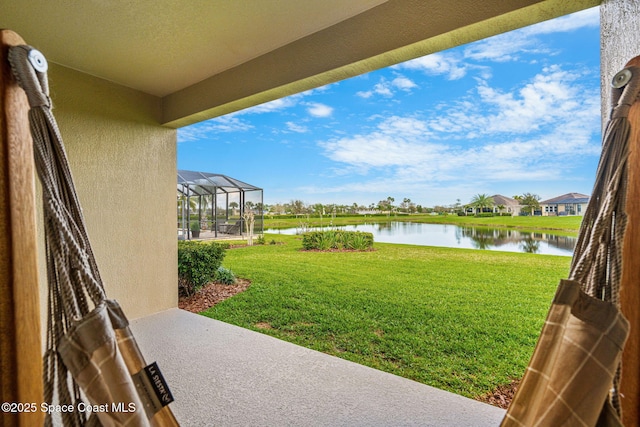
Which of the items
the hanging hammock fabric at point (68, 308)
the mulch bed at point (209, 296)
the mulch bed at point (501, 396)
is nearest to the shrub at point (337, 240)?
the mulch bed at point (209, 296)

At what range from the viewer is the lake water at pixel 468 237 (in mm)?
4113

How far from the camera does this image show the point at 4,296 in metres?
0.56

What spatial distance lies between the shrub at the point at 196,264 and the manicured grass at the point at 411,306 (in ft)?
1.39

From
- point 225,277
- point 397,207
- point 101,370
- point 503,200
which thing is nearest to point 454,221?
point 503,200

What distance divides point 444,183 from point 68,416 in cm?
521

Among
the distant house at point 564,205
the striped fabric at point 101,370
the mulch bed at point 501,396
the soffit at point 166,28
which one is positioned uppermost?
the soffit at point 166,28

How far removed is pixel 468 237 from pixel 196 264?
13.6 feet

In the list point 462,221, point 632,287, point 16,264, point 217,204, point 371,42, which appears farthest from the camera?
point 217,204

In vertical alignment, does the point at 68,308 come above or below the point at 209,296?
above

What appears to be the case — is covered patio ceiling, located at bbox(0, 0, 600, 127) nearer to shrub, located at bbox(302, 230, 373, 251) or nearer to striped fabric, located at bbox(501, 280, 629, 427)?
striped fabric, located at bbox(501, 280, 629, 427)

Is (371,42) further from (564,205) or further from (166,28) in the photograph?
(564,205)

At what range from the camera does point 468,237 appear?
5035mm

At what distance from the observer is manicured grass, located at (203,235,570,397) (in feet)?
8.80

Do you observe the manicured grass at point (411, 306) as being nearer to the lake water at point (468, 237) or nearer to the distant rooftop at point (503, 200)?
the lake water at point (468, 237)
